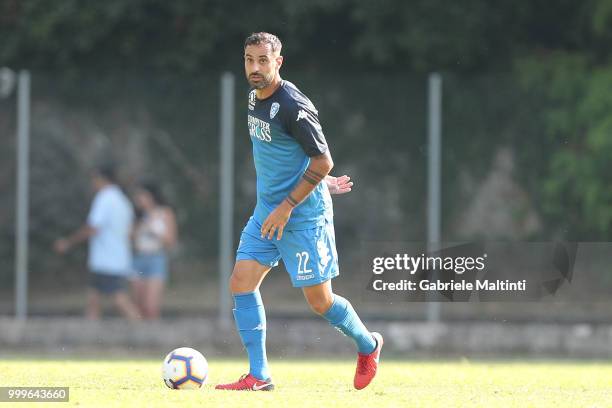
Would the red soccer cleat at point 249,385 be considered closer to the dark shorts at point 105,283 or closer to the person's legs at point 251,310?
the person's legs at point 251,310

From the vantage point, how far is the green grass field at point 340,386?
818 cm

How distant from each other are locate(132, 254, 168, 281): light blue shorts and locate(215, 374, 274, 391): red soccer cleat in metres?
5.67

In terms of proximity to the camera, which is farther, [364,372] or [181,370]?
[364,372]

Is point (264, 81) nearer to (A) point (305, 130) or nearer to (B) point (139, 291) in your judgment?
(A) point (305, 130)

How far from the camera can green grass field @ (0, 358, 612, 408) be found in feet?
26.8

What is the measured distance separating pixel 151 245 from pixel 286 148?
6149 mm

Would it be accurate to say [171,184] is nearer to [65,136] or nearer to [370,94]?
[65,136]

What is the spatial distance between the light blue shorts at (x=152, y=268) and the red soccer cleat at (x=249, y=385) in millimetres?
5671

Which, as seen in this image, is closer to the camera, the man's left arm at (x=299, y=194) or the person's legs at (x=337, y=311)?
the man's left arm at (x=299, y=194)

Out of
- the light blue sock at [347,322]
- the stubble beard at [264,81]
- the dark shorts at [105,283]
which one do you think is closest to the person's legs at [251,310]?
the light blue sock at [347,322]

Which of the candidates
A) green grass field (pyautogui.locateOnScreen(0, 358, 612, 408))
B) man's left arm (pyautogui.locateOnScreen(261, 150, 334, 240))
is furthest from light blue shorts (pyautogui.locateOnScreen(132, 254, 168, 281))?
man's left arm (pyautogui.locateOnScreen(261, 150, 334, 240))

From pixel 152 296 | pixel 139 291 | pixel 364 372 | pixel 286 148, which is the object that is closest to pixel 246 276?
pixel 286 148

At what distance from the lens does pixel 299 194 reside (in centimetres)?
858

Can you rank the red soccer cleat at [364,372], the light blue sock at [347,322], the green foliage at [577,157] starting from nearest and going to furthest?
the light blue sock at [347,322]
the red soccer cleat at [364,372]
the green foliage at [577,157]
